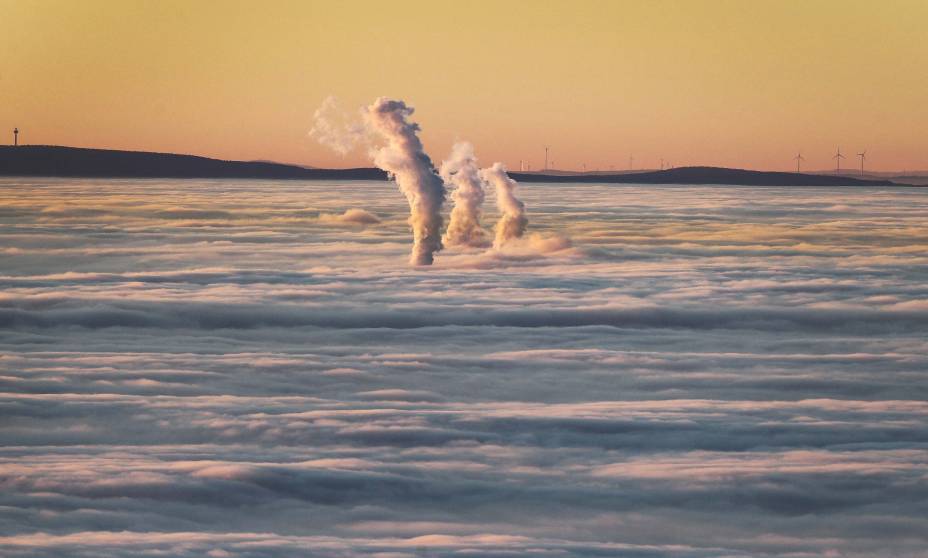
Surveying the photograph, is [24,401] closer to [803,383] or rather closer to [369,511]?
[369,511]

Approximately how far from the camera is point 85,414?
31.2 meters

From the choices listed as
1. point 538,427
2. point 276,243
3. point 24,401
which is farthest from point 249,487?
point 276,243

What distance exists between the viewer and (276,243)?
128 m

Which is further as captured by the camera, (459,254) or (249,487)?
(459,254)

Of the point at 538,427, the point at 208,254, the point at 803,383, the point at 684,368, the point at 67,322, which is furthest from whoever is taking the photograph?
the point at 208,254

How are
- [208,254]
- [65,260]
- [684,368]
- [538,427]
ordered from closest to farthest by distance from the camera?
1. [538,427]
2. [684,368]
3. [65,260]
4. [208,254]

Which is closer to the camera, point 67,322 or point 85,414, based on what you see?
point 85,414

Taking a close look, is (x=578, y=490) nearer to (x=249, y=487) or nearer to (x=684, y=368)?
(x=249, y=487)

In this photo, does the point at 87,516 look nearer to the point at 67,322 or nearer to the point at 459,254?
the point at 67,322

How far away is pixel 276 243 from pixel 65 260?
103ft

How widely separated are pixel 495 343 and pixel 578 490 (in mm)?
25834

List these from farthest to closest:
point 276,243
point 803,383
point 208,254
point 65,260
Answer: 1. point 276,243
2. point 208,254
3. point 65,260
4. point 803,383

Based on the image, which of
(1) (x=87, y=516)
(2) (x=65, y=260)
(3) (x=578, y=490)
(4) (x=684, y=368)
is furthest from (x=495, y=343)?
(2) (x=65, y=260)

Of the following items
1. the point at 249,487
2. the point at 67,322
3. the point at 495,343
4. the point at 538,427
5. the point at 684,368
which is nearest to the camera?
the point at 249,487
